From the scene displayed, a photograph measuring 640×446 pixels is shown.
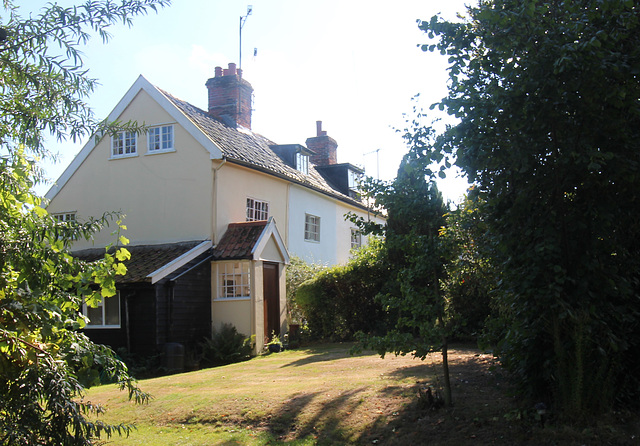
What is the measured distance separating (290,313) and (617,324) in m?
14.3

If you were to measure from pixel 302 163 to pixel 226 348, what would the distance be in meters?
11.4

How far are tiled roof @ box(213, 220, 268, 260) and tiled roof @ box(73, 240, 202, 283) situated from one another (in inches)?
32.9

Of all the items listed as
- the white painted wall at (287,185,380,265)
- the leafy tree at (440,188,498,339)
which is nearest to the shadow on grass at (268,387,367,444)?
the leafy tree at (440,188,498,339)

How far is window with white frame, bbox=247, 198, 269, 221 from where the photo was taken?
19.4 m

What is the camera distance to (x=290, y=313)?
64.2ft

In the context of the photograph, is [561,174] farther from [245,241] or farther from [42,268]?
[245,241]

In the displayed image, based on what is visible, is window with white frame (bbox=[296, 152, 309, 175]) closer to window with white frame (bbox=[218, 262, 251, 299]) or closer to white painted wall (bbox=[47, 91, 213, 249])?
white painted wall (bbox=[47, 91, 213, 249])

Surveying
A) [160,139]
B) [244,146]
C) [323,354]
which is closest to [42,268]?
[323,354]

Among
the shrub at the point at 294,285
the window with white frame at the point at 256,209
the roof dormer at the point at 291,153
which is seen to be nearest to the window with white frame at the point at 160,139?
the window with white frame at the point at 256,209

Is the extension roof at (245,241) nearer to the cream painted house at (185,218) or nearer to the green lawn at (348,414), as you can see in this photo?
the cream painted house at (185,218)

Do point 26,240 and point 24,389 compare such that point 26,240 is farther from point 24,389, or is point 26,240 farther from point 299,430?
point 299,430

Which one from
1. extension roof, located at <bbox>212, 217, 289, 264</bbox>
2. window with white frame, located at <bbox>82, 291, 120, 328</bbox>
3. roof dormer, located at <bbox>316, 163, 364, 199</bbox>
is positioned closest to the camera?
window with white frame, located at <bbox>82, 291, 120, 328</bbox>

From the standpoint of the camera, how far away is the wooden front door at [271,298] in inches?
688

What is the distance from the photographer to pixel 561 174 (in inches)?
230
